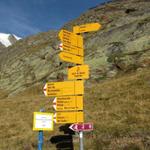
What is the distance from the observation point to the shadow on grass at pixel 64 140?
1892 centimetres

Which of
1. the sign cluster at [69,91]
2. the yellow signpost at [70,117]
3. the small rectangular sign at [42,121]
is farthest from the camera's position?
the sign cluster at [69,91]

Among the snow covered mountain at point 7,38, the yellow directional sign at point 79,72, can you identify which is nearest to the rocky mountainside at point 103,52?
the yellow directional sign at point 79,72

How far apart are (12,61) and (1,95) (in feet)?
42.4

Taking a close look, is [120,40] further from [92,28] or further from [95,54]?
[92,28]

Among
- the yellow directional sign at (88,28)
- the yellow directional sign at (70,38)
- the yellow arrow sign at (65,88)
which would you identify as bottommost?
the yellow arrow sign at (65,88)

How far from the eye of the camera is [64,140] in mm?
19953

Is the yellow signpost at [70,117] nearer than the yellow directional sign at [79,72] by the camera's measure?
Yes

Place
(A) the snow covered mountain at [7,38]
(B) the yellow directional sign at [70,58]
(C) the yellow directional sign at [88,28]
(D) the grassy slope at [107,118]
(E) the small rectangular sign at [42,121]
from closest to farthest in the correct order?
(E) the small rectangular sign at [42,121], (B) the yellow directional sign at [70,58], (C) the yellow directional sign at [88,28], (D) the grassy slope at [107,118], (A) the snow covered mountain at [7,38]

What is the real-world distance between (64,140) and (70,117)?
202 inches

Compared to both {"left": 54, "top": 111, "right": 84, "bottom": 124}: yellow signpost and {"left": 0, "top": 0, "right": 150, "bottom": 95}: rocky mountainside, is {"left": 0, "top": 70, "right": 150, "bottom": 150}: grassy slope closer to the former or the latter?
{"left": 54, "top": 111, "right": 84, "bottom": 124}: yellow signpost

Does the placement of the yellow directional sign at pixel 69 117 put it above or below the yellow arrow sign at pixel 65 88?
below

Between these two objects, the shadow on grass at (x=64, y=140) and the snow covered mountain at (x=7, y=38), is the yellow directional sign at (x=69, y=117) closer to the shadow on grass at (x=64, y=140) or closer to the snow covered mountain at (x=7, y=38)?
the shadow on grass at (x=64, y=140)

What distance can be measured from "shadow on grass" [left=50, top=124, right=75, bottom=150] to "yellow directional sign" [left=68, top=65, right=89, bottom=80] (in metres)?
4.36

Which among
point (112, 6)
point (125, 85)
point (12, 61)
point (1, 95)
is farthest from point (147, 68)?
point (12, 61)
